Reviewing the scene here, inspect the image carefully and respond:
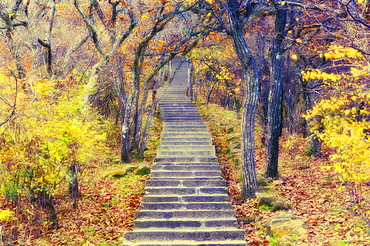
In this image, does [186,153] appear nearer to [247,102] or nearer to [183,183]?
[183,183]

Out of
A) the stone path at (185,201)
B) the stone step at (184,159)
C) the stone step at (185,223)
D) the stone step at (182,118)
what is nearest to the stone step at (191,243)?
the stone path at (185,201)

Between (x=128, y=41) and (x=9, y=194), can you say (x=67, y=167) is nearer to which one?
(x=9, y=194)

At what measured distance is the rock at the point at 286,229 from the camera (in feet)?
24.0

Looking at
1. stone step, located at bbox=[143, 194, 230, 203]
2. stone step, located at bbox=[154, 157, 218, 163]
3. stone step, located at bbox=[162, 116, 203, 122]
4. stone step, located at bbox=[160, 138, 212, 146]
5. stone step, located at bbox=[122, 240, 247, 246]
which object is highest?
stone step, located at bbox=[162, 116, 203, 122]

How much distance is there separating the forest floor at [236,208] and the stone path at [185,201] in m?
0.48

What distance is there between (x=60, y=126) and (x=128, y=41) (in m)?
11.3

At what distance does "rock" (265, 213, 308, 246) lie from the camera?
7.30m

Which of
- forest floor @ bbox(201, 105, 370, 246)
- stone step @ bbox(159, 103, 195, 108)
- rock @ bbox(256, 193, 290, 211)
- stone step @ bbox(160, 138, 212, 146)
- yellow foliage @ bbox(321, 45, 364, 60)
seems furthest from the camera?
stone step @ bbox(159, 103, 195, 108)

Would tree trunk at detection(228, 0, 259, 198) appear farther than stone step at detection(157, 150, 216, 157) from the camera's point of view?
No

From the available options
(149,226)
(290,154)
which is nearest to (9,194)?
(149,226)

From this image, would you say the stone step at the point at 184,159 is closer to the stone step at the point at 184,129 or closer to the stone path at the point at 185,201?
the stone path at the point at 185,201

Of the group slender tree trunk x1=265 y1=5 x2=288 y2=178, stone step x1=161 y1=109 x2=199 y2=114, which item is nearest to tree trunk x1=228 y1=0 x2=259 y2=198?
slender tree trunk x1=265 y1=5 x2=288 y2=178

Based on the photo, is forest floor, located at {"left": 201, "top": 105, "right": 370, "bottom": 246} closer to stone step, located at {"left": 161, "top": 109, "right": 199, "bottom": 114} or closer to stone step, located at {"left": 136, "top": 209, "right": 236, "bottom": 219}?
stone step, located at {"left": 136, "top": 209, "right": 236, "bottom": 219}

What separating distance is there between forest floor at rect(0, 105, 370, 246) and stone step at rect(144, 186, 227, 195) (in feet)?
1.70
